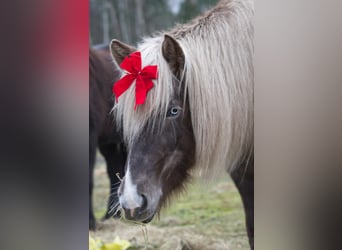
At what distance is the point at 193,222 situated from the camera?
5.66 ft

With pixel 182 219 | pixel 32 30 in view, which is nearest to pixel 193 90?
pixel 182 219

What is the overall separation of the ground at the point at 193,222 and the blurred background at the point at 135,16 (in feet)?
1.74

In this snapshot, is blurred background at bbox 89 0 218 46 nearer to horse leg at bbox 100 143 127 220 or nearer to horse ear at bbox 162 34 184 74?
horse ear at bbox 162 34 184 74

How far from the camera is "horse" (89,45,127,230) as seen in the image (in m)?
1.74

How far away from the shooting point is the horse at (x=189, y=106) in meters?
1.60

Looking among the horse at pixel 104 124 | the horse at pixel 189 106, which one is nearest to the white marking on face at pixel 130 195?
the horse at pixel 189 106

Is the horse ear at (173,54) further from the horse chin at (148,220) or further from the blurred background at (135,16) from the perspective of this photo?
the horse chin at (148,220)

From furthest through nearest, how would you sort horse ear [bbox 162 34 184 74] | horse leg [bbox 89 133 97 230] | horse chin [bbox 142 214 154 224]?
horse leg [bbox 89 133 97 230] → horse chin [bbox 142 214 154 224] → horse ear [bbox 162 34 184 74]

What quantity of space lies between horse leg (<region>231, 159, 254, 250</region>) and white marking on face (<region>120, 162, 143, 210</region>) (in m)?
0.39

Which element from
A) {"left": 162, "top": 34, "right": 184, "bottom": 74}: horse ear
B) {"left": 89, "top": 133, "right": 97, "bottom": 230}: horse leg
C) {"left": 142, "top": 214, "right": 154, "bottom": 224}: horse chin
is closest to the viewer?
{"left": 162, "top": 34, "right": 184, "bottom": 74}: horse ear

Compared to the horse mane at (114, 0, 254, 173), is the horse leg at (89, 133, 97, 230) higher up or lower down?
lower down

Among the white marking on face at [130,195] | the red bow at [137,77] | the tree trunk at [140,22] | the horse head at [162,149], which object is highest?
the tree trunk at [140,22]

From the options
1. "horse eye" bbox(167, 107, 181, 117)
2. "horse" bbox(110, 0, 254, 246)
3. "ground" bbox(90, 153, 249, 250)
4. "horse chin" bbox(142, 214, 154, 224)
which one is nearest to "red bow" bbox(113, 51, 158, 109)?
"horse" bbox(110, 0, 254, 246)

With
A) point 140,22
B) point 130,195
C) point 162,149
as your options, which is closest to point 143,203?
point 130,195
